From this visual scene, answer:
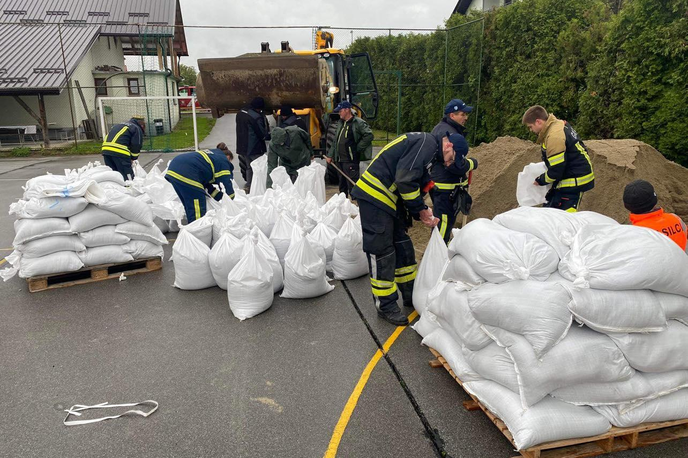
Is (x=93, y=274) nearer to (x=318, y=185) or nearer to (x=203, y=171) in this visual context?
(x=203, y=171)

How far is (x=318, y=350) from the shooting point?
145 inches

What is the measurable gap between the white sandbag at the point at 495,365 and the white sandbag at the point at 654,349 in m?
0.53

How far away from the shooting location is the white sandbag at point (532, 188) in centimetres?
504

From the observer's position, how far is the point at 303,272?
14.6ft

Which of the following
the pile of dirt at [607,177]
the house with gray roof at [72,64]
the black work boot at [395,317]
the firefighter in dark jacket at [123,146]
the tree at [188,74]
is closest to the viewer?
the black work boot at [395,317]

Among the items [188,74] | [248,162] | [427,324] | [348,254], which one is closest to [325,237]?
[348,254]

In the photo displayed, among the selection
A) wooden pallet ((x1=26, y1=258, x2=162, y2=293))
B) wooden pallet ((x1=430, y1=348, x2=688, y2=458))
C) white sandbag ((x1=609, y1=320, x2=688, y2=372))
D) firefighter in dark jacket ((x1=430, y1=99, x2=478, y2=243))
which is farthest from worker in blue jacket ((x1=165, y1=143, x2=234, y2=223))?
white sandbag ((x1=609, y1=320, x2=688, y2=372))

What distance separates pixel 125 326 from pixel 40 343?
0.63 metres

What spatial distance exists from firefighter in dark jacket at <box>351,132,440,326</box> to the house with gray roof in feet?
48.1

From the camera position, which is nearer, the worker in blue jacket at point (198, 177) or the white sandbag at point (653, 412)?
the white sandbag at point (653, 412)

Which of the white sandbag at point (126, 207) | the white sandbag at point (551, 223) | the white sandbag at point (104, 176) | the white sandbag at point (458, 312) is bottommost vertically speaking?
the white sandbag at point (458, 312)

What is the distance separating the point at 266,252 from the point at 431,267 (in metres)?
1.67

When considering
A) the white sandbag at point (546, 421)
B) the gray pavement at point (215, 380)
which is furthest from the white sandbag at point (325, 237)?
the white sandbag at point (546, 421)

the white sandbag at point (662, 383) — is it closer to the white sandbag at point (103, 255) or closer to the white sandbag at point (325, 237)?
the white sandbag at point (325, 237)
